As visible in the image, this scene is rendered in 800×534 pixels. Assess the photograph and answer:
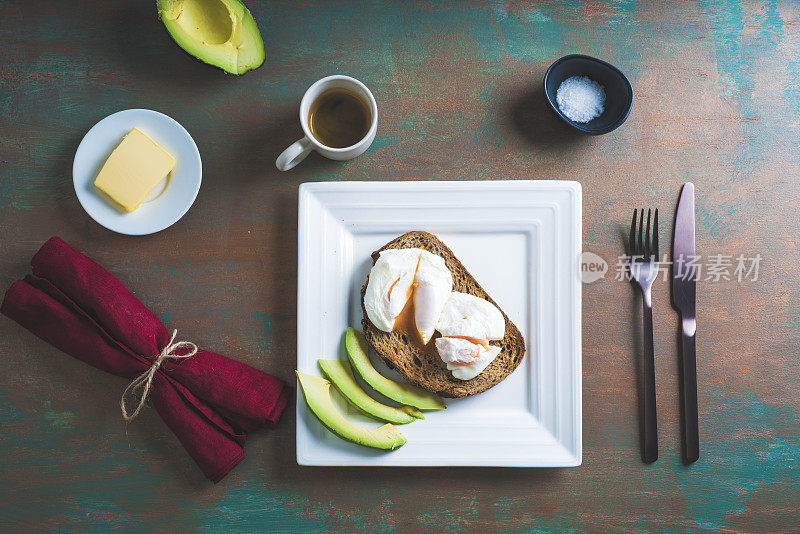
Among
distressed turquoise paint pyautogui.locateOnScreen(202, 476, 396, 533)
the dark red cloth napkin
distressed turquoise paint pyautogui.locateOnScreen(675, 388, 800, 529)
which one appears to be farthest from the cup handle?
distressed turquoise paint pyautogui.locateOnScreen(675, 388, 800, 529)

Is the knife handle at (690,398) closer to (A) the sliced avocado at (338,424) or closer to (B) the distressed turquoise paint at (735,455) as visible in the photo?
(B) the distressed turquoise paint at (735,455)

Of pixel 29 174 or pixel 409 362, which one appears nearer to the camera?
pixel 409 362

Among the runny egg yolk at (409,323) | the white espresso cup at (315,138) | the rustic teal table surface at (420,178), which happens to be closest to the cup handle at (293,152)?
the white espresso cup at (315,138)

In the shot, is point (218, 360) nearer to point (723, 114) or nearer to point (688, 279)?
point (688, 279)

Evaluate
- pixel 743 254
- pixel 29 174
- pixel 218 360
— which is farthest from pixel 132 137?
pixel 743 254

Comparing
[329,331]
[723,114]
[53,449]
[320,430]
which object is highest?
[723,114]
